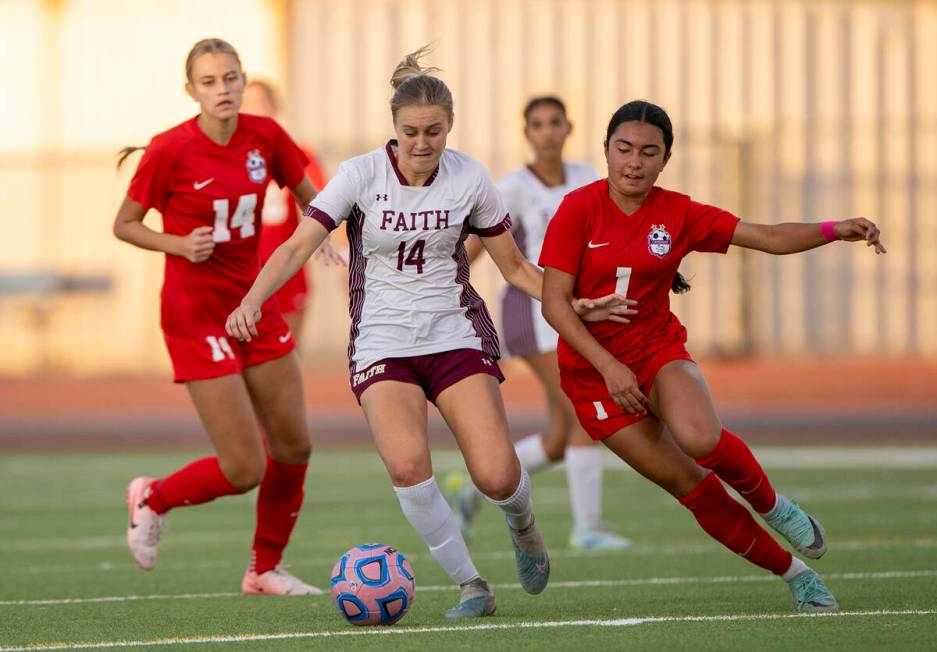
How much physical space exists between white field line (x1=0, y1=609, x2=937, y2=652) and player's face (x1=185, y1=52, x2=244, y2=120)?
2.37 metres

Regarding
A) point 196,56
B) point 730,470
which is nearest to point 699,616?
point 730,470

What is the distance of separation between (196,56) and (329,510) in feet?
16.2

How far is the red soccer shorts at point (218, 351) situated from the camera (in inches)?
281

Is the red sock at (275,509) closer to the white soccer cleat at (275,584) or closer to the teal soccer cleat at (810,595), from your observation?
the white soccer cleat at (275,584)

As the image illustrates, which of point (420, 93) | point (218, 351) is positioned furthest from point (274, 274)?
point (218, 351)

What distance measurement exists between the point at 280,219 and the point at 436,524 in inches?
154

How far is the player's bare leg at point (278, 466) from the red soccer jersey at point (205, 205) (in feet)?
1.23

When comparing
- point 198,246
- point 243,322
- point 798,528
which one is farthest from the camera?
point 198,246

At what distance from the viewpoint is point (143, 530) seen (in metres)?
7.48

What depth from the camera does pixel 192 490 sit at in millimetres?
7398

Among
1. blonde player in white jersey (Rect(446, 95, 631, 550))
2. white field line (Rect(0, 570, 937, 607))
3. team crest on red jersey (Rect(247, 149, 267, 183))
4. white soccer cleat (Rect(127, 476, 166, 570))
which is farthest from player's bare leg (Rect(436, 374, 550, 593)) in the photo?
blonde player in white jersey (Rect(446, 95, 631, 550))

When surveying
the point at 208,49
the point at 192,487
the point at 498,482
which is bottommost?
the point at 192,487

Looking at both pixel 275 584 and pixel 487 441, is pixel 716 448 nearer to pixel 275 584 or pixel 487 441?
pixel 487 441

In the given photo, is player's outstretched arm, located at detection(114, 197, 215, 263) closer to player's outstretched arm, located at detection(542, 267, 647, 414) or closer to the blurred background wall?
player's outstretched arm, located at detection(542, 267, 647, 414)
